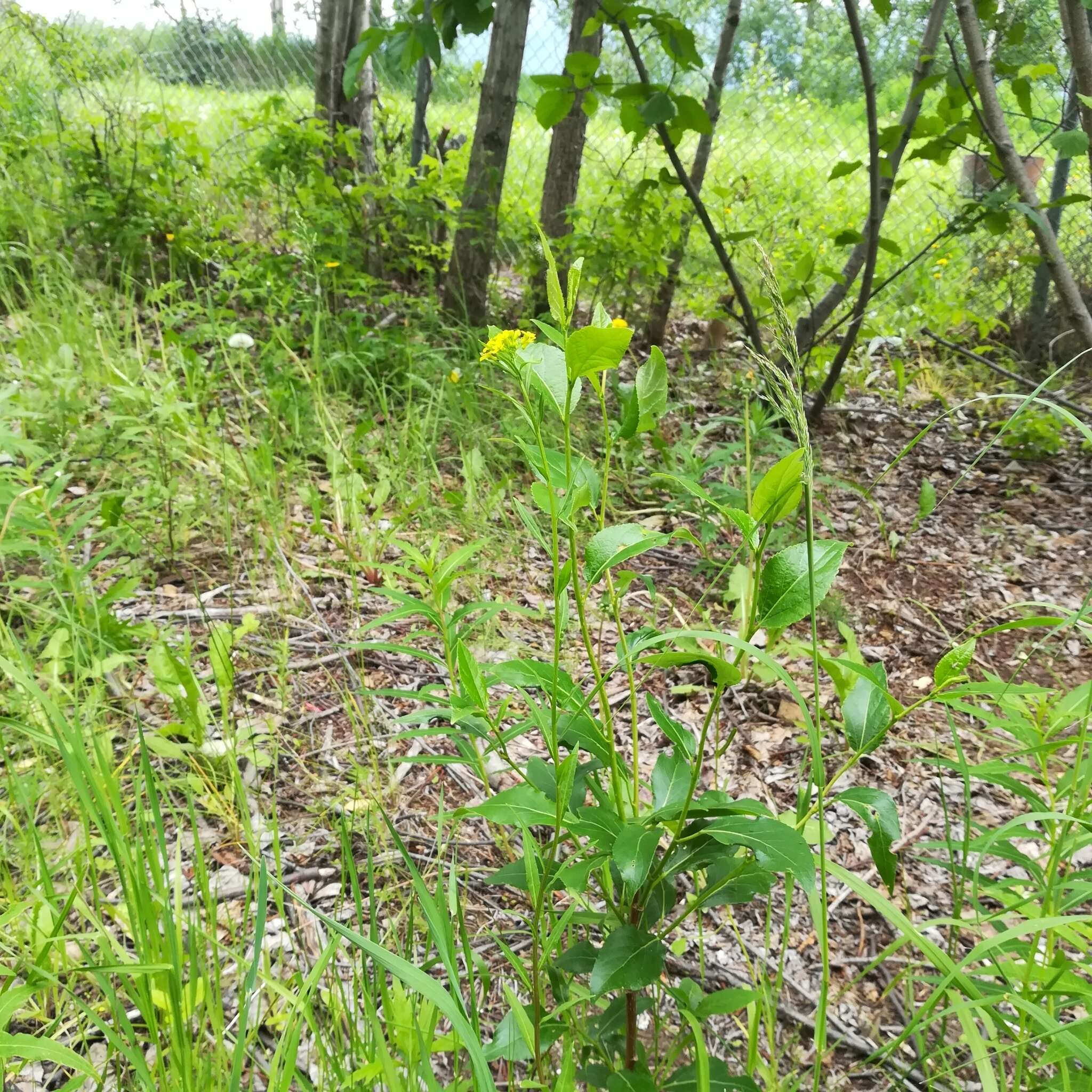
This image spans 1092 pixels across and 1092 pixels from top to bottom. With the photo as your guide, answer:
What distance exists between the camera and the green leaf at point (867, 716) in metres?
0.79

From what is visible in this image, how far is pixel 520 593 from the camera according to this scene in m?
2.13

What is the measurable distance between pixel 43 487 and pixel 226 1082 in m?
1.16

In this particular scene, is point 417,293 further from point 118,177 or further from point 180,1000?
point 180,1000

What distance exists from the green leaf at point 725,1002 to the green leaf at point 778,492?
1.74 ft

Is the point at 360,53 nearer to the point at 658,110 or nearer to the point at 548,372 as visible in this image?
the point at 658,110

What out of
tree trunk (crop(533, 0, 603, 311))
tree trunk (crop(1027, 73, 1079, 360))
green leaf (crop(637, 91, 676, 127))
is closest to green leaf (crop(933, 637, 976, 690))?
green leaf (crop(637, 91, 676, 127))

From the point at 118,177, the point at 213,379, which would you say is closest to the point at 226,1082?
the point at 213,379

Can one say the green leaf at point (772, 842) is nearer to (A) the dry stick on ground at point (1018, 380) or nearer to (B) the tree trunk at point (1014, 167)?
(B) the tree trunk at point (1014, 167)

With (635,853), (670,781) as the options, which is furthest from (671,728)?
(635,853)

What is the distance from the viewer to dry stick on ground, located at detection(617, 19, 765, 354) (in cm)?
221

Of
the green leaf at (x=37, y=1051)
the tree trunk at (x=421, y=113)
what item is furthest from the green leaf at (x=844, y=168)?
the tree trunk at (x=421, y=113)

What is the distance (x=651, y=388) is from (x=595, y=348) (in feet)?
0.86

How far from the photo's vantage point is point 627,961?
30.4 inches

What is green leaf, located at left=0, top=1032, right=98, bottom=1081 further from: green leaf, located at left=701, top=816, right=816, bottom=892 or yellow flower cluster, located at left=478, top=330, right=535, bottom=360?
yellow flower cluster, located at left=478, top=330, right=535, bottom=360
